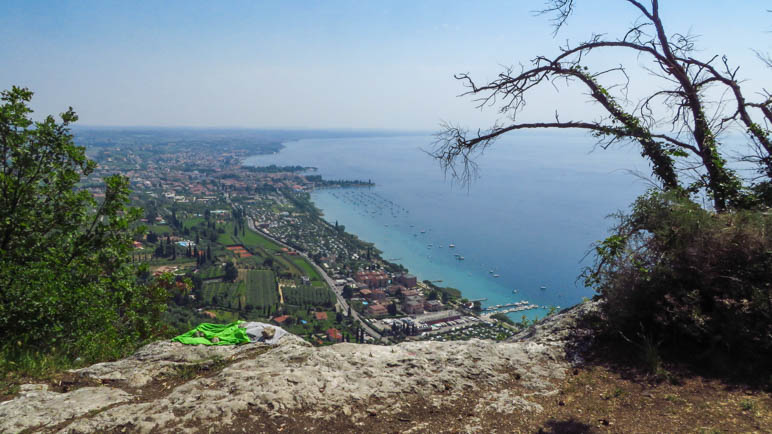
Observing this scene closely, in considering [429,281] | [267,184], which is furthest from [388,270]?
[267,184]

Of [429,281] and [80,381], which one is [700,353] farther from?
[429,281]

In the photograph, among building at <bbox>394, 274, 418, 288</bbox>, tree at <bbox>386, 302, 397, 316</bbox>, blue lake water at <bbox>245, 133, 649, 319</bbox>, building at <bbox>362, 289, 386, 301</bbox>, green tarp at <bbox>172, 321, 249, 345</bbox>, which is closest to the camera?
green tarp at <bbox>172, 321, 249, 345</bbox>

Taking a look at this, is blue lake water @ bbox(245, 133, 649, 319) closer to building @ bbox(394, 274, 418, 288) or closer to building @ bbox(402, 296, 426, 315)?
building @ bbox(394, 274, 418, 288)

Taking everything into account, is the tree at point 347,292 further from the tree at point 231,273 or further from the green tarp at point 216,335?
the green tarp at point 216,335

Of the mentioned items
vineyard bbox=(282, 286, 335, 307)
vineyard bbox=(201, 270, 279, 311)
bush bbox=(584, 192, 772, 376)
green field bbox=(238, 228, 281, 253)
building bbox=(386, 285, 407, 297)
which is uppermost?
bush bbox=(584, 192, 772, 376)

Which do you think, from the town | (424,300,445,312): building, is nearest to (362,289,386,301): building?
the town
